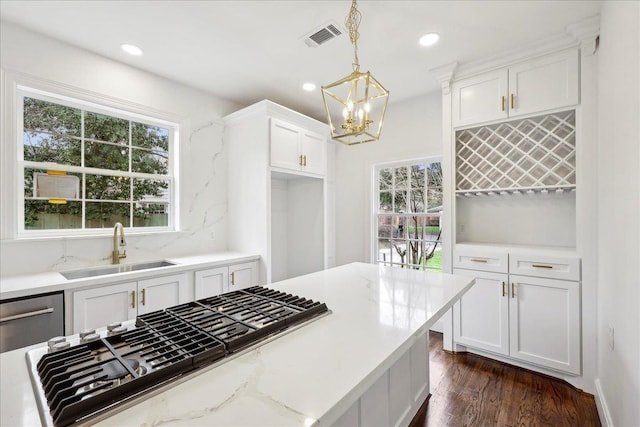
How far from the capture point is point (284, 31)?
225 centimetres

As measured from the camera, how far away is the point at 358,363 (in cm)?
81

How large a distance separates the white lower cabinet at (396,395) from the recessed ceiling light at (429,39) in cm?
A: 226

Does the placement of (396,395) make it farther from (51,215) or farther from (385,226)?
(51,215)

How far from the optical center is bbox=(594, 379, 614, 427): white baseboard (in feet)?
5.76

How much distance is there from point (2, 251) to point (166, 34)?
1991 millimetres

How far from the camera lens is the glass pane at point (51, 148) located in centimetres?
230

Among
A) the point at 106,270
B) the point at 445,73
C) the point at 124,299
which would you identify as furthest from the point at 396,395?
the point at 445,73

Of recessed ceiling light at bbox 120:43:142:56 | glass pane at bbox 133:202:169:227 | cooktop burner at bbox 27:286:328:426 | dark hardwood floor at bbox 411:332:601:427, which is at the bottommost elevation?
dark hardwood floor at bbox 411:332:601:427

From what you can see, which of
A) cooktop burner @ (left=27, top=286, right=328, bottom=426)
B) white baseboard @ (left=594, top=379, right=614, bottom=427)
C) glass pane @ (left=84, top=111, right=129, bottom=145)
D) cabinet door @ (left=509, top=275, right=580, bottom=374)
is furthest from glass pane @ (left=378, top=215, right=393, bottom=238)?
glass pane @ (left=84, top=111, right=129, bottom=145)

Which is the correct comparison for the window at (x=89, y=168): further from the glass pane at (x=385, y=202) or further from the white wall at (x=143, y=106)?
the glass pane at (x=385, y=202)

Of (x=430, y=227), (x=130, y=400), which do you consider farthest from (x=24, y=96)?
(x=430, y=227)

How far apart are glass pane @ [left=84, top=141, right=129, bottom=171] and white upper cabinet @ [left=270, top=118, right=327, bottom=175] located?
55.7 inches

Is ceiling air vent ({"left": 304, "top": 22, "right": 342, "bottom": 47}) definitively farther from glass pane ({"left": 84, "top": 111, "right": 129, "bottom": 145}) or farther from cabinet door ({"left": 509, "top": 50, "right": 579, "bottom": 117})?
glass pane ({"left": 84, "top": 111, "right": 129, "bottom": 145})

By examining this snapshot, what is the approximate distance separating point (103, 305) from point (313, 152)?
2591mm
